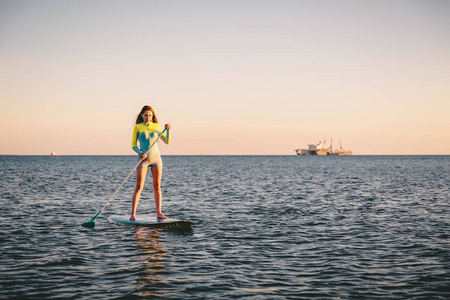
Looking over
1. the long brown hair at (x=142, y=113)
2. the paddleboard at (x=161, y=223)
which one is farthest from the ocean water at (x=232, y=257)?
the long brown hair at (x=142, y=113)

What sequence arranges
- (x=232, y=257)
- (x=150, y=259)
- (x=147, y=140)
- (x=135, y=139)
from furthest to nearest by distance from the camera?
1. (x=135, y=139)
2. (x=147, y=140)
3. (x=232, y=257)
4. (x=150, y=259)

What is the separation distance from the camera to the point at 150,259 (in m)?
9.34

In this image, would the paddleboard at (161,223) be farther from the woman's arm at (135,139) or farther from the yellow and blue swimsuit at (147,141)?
the woman's arm at (135,139)

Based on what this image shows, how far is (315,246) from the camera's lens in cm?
1090

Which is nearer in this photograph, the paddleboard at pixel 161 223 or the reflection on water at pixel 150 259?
the reflection on water at pixel 150 259

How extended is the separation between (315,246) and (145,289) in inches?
207

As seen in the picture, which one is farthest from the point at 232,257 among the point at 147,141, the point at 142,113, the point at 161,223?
the point at 142,113

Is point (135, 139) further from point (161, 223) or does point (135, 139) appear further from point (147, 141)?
point (161, 223)

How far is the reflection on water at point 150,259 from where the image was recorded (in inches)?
286

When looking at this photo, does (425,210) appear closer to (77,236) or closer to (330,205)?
(330,205)

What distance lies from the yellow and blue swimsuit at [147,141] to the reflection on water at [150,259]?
206 centimetres

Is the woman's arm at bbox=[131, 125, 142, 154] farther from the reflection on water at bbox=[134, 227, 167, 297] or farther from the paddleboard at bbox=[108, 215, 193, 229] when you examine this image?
the reflection on water at bbox=[134, 227, 167, 297]

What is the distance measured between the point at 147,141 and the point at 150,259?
4207 millimetres

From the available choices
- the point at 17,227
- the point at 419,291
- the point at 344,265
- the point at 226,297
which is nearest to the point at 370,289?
the point at 419,291
